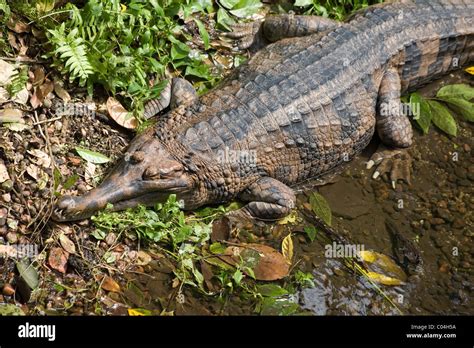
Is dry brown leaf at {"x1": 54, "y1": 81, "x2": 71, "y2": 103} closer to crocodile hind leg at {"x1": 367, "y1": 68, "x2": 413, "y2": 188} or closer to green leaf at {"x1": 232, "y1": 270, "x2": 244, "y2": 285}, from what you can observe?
green leaf at {"x1": 232, "y1": 270, "x2": 244, "y2": 285}

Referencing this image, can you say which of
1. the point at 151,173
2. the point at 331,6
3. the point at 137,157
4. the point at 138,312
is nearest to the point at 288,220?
the point at 151,173

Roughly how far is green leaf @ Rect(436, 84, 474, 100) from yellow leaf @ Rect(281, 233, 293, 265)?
2.43 meters

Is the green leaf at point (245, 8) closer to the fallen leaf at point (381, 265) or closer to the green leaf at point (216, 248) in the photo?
the green leaf at point (216, 248)

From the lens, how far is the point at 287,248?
5582 millimetres

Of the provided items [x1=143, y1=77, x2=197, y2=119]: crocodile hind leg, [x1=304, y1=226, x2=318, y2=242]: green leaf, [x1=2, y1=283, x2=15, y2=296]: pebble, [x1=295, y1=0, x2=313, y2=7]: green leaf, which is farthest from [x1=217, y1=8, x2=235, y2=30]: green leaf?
[x1=2, y1=283, x2=15, y2=296]: pebble

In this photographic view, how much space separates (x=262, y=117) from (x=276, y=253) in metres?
1.15

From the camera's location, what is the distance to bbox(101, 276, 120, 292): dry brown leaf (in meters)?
4.98

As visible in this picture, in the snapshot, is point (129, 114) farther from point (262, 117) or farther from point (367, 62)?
point (367, 62)

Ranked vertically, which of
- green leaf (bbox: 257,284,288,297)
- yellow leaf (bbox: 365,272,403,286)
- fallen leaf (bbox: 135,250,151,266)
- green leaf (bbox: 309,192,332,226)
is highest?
green leaf (bbox: 309,192,332,226)

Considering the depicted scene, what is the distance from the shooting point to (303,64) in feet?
20.4

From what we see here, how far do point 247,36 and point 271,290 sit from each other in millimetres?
2914

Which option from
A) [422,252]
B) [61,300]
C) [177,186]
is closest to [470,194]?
[422,252]

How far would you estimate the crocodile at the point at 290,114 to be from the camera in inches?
219

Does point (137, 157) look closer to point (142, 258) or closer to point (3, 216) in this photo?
point (142, 258)
